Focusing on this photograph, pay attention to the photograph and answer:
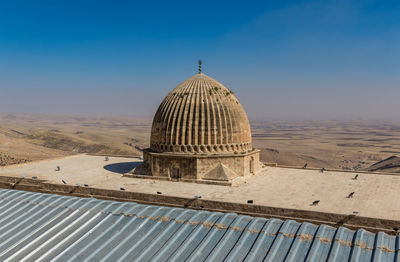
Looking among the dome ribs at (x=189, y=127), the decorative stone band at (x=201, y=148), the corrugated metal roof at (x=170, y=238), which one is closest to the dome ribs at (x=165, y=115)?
the decorative stone band at (x=201, y=148)

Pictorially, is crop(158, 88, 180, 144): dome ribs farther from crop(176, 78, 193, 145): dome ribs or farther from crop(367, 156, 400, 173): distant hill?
crop(367, 156, 400, 173): distant hill

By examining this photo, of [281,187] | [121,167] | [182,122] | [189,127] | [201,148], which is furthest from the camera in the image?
[121,167]

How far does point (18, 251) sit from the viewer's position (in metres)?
8.22

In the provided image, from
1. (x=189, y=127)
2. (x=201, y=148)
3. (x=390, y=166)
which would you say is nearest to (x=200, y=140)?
(x=201, y=148)

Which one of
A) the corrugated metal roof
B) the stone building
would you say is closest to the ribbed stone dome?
the stone building

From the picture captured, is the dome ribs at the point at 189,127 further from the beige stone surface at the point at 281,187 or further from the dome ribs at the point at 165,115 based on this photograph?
the beige stone surface at the point at 281,187

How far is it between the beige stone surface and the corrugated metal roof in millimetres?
6495

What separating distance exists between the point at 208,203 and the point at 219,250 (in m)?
7.72

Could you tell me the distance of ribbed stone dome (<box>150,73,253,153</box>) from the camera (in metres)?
20.6

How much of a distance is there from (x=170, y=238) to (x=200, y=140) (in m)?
12.2

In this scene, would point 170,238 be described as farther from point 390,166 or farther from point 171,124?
point 390,166

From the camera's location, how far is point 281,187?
1870 cm

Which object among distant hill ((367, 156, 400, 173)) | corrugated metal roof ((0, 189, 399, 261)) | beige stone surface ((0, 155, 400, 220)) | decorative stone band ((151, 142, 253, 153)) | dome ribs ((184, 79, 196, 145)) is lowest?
distant hill ((367, 156, 400, 173))

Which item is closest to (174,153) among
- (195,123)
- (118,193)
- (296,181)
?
(195,123)
